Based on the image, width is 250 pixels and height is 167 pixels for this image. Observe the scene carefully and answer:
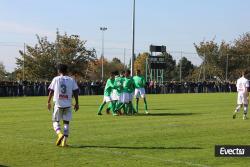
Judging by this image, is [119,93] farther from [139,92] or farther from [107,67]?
[107,67]

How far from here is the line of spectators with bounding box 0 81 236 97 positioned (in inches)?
1916

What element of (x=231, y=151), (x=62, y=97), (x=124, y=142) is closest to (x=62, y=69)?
(x=62, y=97)

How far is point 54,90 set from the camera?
43.6ft

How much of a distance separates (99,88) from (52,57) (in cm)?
1681

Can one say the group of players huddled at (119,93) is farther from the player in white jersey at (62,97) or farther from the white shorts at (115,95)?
the player in white jersey at (62,97)

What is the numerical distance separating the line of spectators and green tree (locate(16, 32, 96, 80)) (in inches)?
391

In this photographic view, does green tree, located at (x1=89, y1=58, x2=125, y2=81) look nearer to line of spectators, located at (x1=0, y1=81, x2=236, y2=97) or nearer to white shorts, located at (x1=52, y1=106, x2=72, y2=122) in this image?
line of spectators, located at (x1=0, y1=81, x2=236, y2=97)

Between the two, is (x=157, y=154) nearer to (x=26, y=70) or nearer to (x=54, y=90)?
(x=54, y=90)

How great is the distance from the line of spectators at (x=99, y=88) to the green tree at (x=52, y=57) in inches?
391

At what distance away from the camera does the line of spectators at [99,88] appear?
1916 inches

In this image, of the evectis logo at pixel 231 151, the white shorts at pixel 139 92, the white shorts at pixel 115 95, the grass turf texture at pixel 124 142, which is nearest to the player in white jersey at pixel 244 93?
the grass turf texture at pixel 124 142

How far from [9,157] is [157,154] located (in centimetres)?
315

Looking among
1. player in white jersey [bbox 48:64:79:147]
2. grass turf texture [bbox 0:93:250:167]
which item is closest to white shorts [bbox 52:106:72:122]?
player in white jersey [bbox 48:64:79:147]

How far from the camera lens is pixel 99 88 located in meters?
55.8
